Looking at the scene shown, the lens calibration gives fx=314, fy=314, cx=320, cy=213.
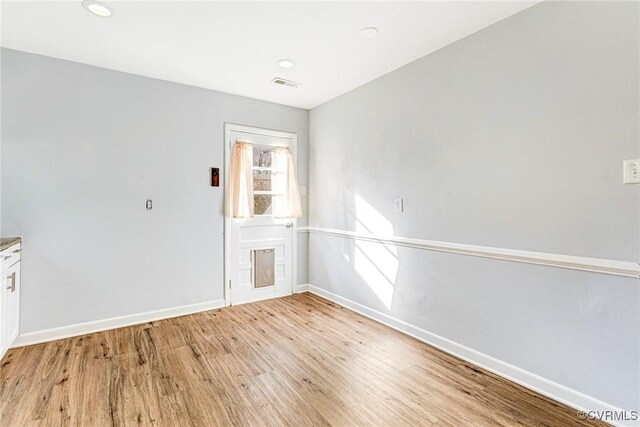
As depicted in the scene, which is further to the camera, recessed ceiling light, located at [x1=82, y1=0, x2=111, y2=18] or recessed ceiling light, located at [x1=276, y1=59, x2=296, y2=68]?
recessed ceiling light, located at [x1=276, y1=59, x2=296, y2=68]

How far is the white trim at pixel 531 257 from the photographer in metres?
1.74

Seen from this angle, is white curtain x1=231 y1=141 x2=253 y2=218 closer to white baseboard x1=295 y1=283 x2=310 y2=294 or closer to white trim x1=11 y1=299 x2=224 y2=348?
white trim x1=11 y1=299 x2=224 y2=348

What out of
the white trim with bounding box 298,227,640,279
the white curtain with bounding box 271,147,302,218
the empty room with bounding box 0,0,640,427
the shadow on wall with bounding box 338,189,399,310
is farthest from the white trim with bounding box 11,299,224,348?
the white trim with bounding box 298,227,640,279

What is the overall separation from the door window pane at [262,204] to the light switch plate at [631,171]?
3318 millimetres

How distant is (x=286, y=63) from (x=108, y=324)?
3049mm

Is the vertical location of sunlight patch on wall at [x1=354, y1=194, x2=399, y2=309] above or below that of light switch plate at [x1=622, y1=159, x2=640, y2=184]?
below

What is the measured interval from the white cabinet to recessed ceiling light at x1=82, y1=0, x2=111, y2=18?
5.90 feet

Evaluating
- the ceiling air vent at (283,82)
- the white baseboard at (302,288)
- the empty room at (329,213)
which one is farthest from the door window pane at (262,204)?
the ceiling air vent at (283,82)

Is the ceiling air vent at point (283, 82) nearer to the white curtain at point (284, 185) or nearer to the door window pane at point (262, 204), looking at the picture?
the white curtain at point (284, 185)

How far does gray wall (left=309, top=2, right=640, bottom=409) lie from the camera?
1.76 metres

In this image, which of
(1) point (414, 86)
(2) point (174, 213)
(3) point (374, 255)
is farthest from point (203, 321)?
(1) point (414, 86)

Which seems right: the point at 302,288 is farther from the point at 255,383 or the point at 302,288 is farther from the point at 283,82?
the point at 283,82

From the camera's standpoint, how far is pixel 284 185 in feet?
13.6

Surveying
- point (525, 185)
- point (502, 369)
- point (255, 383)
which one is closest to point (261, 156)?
point (255, 383)
